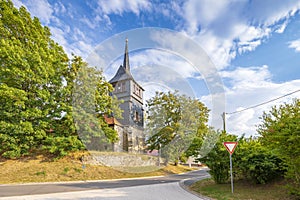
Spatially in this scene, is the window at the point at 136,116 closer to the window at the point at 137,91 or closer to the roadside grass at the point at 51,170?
the window at the point at 137,91

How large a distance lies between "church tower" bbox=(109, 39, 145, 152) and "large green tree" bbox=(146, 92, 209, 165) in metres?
3.10

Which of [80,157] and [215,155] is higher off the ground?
[215,155]

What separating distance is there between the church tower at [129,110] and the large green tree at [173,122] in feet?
10.2

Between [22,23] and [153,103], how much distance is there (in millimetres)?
15081

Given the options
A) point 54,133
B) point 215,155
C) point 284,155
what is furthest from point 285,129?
point 54,133

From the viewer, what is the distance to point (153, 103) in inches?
930

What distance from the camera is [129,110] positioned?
2603 centimetres

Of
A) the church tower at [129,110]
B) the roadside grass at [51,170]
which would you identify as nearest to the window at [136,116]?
the church tower at [129,110]

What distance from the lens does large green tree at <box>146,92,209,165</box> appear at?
21.2 meters

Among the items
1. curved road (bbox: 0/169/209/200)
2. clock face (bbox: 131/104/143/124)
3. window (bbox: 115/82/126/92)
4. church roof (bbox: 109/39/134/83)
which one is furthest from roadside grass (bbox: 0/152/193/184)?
church roof (bbox: 109/39/134/83)

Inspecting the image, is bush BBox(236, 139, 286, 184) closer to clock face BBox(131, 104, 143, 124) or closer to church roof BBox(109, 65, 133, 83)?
clock face BBox(131, 104, 143, 124)

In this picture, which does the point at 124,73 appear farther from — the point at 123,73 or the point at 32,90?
the point at 32,90

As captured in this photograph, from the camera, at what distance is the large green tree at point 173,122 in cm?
2117

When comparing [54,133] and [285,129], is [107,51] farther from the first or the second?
[285,129]
